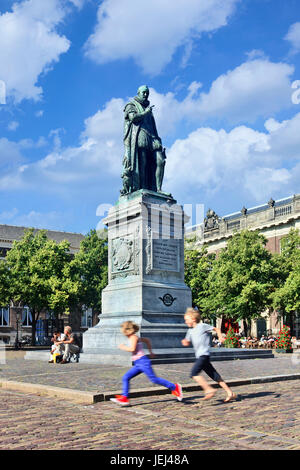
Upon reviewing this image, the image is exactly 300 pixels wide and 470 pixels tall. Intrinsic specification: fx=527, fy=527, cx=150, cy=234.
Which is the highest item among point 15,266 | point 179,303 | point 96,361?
point 15,266

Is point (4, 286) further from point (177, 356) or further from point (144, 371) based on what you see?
point (144, 371)

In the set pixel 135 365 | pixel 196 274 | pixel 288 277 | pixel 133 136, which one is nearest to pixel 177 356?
pixel 135 365

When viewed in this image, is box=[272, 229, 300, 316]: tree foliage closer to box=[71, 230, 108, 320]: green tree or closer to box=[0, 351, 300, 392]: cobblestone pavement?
box=[71, 230, 108, 320]: green tree

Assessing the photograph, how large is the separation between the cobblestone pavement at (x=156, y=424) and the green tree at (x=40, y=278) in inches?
1318

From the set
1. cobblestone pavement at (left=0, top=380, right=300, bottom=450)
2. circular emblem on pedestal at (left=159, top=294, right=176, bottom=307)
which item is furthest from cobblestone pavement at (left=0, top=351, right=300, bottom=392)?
circular emblem on pedestal at (left=159, top=294, right=176, bottom=307)

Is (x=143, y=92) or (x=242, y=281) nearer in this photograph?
(x=143, y=92)

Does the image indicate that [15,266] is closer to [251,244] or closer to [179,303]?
[251,244]

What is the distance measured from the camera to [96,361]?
56.7ft

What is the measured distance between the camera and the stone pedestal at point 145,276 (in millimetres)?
18734

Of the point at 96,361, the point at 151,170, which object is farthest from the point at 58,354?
the point at 151,170

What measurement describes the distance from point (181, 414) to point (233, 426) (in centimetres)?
124

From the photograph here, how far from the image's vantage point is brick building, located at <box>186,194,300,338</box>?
56.9m

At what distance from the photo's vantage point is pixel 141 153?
70.1 ft

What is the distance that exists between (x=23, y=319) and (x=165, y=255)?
49.5 m
